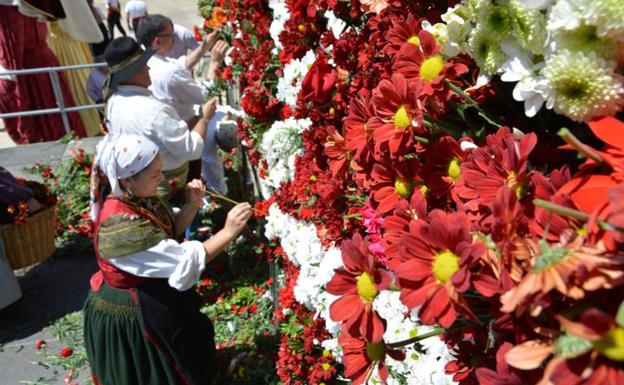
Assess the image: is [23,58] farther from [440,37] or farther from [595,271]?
[595,271]

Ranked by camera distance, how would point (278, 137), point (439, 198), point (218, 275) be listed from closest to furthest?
point (439, 198)
point (278, 137)
point (218, 275)

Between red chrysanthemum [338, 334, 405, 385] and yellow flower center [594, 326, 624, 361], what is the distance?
0.38m

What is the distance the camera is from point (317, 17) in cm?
199

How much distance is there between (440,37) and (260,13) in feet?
7.17

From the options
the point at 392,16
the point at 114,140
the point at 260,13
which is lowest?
the point at 114,140

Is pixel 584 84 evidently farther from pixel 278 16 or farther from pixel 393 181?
pixel 278 16

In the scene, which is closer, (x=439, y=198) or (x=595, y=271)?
(x=595, y=271)

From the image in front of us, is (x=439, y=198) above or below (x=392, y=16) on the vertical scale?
below

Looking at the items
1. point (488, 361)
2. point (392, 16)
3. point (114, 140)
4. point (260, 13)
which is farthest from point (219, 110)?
point (488, 361)

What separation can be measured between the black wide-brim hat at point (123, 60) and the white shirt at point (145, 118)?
0.07 metres

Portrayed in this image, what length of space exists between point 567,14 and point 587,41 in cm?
4

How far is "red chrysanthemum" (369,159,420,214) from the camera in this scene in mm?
1014

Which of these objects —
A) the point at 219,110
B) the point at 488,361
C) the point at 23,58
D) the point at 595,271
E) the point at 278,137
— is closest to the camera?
the point at 595,271

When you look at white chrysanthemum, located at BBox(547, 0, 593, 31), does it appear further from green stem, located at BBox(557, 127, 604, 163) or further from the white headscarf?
the white headscarf
